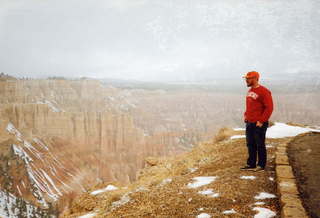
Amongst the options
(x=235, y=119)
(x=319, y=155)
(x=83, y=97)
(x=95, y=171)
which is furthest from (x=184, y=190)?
(x=235, y=119)

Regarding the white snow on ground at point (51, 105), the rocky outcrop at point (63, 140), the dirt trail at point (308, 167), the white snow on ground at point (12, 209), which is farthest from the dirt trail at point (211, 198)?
the white snow on ground at point (51, 105)

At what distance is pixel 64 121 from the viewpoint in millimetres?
84000

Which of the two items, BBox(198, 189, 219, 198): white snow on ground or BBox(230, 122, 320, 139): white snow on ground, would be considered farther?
BBox(230, 122, 320, 139): white snow on ground

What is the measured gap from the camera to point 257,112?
6375 millimetres

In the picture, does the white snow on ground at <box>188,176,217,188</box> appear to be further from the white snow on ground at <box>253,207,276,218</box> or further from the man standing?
the white snow on ground at <box>253,207,276,218</box>

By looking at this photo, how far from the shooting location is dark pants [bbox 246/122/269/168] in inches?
253

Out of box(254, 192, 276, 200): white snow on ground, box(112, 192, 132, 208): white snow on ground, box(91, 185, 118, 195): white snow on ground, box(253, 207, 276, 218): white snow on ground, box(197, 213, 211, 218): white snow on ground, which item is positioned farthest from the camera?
box(91, 185, 118, 195): white snow on ground

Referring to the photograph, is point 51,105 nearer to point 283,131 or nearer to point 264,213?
point 283,131

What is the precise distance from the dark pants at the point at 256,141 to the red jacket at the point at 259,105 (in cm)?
19

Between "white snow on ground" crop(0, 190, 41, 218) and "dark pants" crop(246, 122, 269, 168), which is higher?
"dark pants" crop(246, 122, 269, 168)

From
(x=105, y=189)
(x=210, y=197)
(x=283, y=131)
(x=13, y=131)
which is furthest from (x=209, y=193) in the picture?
(x=13, y=131)

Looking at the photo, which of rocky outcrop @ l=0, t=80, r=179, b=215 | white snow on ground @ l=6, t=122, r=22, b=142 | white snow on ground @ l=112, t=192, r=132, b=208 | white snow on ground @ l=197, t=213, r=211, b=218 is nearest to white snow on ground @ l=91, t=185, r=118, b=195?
white snow on ground @ l=112, t=192, r=132, b=208

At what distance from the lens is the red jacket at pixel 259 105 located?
6.17 meters

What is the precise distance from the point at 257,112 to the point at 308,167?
1583 millimetres
